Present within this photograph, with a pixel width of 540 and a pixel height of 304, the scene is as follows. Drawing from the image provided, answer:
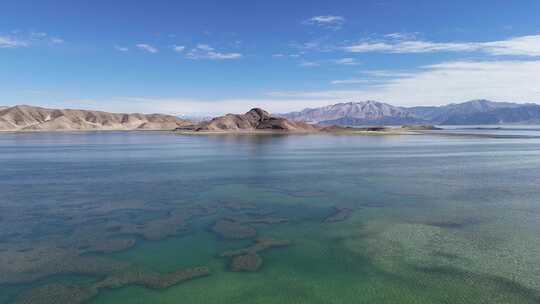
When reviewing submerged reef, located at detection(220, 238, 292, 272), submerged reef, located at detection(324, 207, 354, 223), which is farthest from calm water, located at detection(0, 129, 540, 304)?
submerged reef, located at detection(220, 238, 292, 272)

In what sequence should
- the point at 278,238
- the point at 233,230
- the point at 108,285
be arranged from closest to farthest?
the point at 108,285, the point at 278,238, the point at 233,230

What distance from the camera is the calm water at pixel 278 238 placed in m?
13.8

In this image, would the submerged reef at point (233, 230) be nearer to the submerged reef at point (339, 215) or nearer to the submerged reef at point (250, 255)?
the submerged reef at point (250, 255)

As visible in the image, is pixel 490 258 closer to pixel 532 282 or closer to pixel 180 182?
pixel 532 282

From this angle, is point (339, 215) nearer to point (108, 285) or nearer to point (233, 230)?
point (233, 230)

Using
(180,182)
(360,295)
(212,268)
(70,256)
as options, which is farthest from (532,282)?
(180,182)

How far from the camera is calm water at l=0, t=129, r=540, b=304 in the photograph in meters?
13.8

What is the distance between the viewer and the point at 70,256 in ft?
55.9

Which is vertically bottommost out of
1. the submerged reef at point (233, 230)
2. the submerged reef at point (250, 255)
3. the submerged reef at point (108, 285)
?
the submerged reef at point (108, 285)

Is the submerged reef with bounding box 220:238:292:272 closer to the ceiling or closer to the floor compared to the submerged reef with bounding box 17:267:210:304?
closer to the ceiling

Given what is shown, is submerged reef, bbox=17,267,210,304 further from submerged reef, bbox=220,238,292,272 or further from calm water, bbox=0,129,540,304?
submerged reef, bbox=220,238,292,272

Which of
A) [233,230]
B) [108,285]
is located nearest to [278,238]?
[233,230]

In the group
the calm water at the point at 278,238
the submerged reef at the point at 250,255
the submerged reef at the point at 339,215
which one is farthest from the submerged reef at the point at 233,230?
the submerged reef at the point at 339,215

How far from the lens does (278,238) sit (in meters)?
19.6
